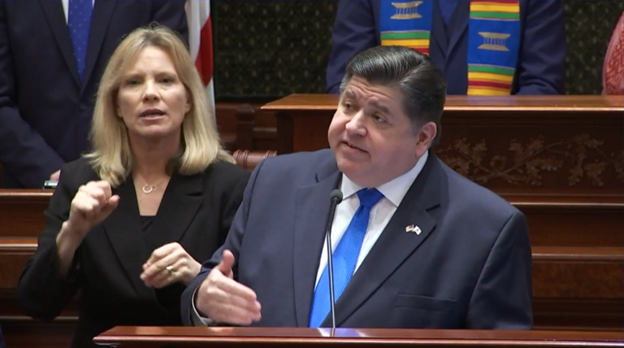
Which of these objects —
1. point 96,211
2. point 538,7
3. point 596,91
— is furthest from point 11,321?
point 596,91

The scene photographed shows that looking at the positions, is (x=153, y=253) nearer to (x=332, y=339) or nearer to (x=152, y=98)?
(x=152, y=98)

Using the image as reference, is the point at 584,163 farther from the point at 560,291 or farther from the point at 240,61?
the point at 240,61

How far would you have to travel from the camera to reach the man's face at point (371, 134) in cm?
242

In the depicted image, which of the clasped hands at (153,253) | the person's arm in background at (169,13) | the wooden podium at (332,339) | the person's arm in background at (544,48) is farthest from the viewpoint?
the person's arm in background at (169,13)

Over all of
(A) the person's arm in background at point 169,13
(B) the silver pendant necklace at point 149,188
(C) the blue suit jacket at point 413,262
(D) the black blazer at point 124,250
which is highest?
(A) the person's arm in background at point 169,13

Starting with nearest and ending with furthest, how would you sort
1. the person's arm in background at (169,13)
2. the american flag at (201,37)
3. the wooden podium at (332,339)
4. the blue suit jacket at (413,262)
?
the wooden podium at (332,339) → the blue suit jacket at (413,262) → the person's arm in background at (169,13) → the american flag at (201,37)

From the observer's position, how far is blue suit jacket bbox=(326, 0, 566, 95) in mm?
3842

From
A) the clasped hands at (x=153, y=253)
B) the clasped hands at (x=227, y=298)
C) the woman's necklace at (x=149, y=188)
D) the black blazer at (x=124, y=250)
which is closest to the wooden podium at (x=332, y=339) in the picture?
the clasped hands at (x=227, y=298)

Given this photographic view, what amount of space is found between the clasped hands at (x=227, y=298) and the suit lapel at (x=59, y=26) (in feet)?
5.91

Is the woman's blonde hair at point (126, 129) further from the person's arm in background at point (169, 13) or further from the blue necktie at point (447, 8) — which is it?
the blue necktie at point (447, 8)

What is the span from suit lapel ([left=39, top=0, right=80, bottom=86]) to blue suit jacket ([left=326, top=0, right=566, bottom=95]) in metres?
0.92

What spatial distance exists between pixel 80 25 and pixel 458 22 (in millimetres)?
1330

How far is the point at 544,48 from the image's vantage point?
12.6 feet

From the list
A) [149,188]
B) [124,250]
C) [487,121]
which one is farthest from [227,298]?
[487,121]
